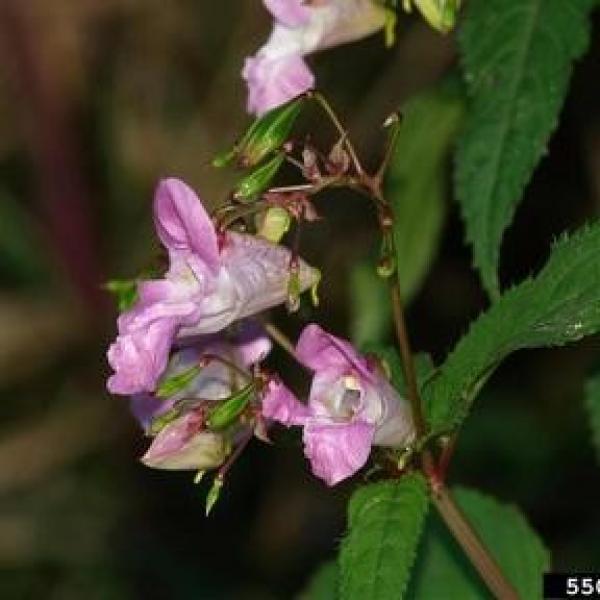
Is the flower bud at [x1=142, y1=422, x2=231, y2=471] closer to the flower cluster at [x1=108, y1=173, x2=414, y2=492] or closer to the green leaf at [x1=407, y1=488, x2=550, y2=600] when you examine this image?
the flower cluster at [x1=108, y1=173, x2=414, y2=492]

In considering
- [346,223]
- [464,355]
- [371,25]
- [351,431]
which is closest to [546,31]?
[371,25]

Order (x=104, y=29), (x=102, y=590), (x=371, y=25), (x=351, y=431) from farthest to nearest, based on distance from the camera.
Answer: (x=104, y=29) < (x=102, y=590) < (x=371, y=25) < (x=351, y=431)

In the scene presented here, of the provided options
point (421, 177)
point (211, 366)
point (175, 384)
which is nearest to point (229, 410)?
point (175, 384)

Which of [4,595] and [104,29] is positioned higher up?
[104,29]

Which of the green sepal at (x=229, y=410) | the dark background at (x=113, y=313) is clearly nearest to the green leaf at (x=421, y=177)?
the green sepal at (x=229, y=410)

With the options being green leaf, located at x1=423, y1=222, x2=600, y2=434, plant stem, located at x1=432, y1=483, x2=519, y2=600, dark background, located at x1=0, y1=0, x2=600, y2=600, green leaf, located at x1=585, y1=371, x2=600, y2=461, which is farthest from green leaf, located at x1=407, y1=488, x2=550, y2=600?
dark background, located at x1=0, y1=0, x2=600, y2=600

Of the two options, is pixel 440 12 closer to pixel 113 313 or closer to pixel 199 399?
pixel 199 399

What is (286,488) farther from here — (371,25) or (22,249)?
(371,25)
